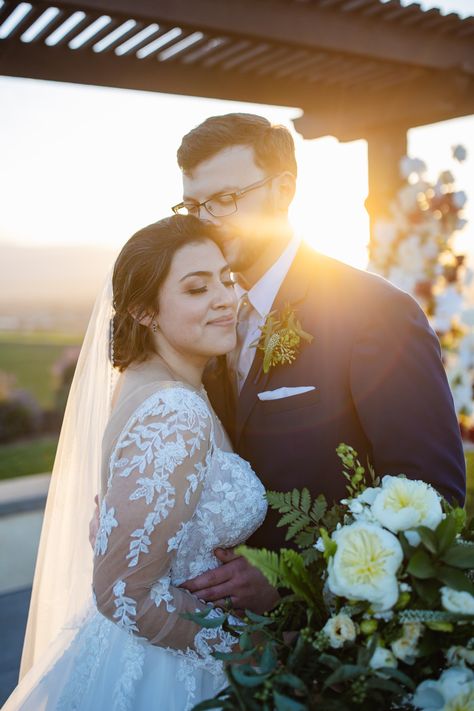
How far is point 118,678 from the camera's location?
95.0 inches

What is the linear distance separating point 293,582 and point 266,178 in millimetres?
1912

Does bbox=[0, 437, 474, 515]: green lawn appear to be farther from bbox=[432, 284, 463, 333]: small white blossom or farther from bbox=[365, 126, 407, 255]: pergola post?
bbox=[432, 284, 463, 333]: small white blossom

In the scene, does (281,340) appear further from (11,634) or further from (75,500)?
(11,634)

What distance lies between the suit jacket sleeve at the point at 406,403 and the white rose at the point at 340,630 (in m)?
1.19

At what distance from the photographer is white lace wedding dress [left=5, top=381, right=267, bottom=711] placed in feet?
7.25

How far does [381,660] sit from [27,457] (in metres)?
10.2

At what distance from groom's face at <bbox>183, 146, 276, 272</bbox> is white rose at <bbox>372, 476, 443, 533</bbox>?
154cm

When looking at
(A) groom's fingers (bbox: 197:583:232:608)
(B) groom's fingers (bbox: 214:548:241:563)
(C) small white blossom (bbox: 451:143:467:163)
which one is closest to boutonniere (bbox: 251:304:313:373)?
(B) groom's fingers (bbox: 214:548:241:563)

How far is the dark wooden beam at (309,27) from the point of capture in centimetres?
303

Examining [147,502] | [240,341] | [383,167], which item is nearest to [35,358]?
[383,167]

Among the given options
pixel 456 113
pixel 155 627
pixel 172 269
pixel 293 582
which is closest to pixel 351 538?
pixel 293 582

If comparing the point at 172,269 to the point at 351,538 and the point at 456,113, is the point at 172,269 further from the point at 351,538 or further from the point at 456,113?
the point at 456,113

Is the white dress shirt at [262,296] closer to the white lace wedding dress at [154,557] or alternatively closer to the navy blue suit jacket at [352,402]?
the navy blue suit jacket at [352,402]

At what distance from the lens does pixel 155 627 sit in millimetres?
2264
